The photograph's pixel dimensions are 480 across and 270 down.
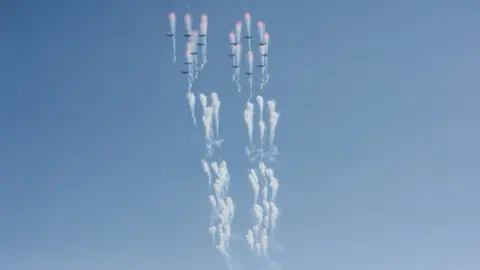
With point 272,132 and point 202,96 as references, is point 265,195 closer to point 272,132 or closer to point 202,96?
point 272,132

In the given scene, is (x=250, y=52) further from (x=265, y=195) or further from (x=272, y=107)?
(x=265, y=195)

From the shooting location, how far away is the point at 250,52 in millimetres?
115062

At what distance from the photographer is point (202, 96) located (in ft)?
372

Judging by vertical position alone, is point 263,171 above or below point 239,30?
below

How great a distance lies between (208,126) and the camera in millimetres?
114562

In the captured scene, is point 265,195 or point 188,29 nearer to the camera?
point 188,29

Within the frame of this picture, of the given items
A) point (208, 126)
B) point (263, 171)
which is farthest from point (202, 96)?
point (263, 171)

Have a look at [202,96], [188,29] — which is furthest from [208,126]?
[188,29]

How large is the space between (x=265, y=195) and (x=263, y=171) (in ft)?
10.8

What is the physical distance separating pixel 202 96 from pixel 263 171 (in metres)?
13.9

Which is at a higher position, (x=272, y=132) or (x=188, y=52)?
(x=188, y=52)

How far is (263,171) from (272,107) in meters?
8.95

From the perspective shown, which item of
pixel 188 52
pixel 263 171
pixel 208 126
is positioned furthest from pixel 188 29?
pixel 263 171

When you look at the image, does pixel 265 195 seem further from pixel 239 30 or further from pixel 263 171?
pixel 239 30
